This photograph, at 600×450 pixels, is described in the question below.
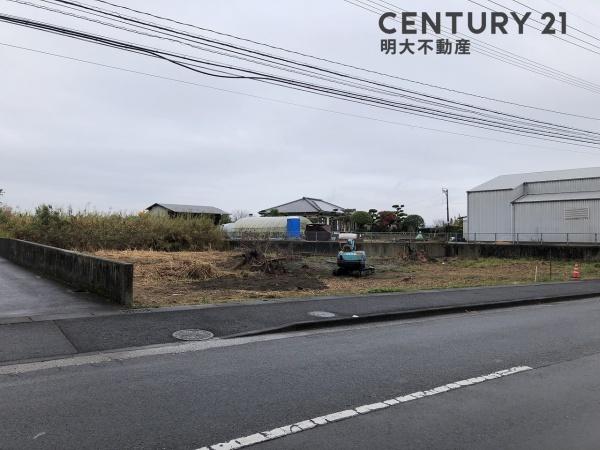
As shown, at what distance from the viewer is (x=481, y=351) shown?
23.8 ft

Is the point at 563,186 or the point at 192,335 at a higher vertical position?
the point at 563,186

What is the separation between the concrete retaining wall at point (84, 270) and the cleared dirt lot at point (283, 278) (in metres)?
0.72

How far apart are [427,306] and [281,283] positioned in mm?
6666

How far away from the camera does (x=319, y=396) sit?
5.10 meters

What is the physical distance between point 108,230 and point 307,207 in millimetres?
45900

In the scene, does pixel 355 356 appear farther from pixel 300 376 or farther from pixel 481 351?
pixel 481 351

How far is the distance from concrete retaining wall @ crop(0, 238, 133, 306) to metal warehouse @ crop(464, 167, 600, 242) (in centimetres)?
3283

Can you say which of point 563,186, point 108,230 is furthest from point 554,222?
point 108,230

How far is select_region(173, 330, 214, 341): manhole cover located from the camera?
780cm

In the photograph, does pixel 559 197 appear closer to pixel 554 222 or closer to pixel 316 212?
pixel 554 222

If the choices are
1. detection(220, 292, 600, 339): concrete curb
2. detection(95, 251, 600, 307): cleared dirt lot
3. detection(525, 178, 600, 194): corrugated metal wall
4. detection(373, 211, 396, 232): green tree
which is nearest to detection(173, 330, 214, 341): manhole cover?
detection(220, 292, 600, 339): concrete curb

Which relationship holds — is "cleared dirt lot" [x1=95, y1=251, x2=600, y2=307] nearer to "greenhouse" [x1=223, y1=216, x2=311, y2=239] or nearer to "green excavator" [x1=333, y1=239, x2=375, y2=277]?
"green excavator" [x1=333, y1=239, x2=375, y2=277]

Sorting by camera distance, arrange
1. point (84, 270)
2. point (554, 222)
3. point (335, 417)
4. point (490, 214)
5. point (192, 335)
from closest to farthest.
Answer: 1. point (335, 417)
2. point (192, 335)
3. point (84, 270)
4. point (554, 222)
5. point (490, 214)

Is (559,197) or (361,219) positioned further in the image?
(361,219)
